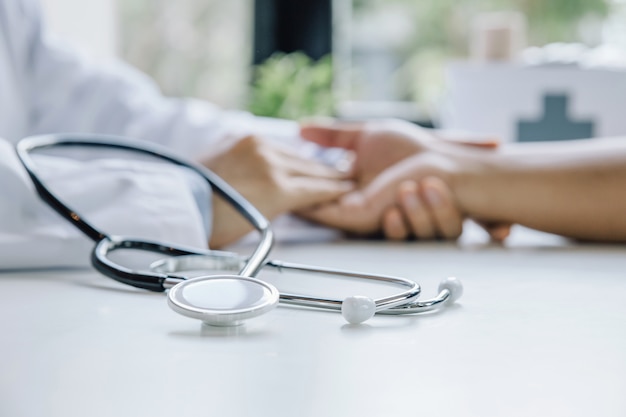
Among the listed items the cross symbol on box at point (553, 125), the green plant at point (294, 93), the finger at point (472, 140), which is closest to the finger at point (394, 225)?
the finger at point (472, 140)

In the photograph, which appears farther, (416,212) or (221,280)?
(416,212)

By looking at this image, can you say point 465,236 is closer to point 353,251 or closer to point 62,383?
point 353,251

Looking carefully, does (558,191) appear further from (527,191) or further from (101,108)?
(101,108)

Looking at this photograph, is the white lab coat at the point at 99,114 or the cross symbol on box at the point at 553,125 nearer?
the white lab coat at the point at 99,114

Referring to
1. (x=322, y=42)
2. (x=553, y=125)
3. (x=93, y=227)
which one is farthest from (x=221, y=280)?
(x=322, y=42)

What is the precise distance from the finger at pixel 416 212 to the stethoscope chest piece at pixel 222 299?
0.89 ft

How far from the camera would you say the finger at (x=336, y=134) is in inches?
25.6

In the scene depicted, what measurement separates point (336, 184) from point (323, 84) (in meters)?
0.99

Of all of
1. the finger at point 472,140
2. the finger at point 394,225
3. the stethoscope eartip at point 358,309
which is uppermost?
the finger at point 472,140

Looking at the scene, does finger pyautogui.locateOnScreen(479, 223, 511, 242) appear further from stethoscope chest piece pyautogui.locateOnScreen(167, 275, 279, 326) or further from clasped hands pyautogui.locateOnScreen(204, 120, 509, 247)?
stethoscope chest piece pyautogui.locateOnScreen(167, 275, 279, 326)

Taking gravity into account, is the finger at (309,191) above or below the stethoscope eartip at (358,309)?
below

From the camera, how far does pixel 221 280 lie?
1.03 feet

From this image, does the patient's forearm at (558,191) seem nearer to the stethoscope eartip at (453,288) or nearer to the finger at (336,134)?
the finger at (336,134)

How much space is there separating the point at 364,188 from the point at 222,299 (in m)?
0.34
